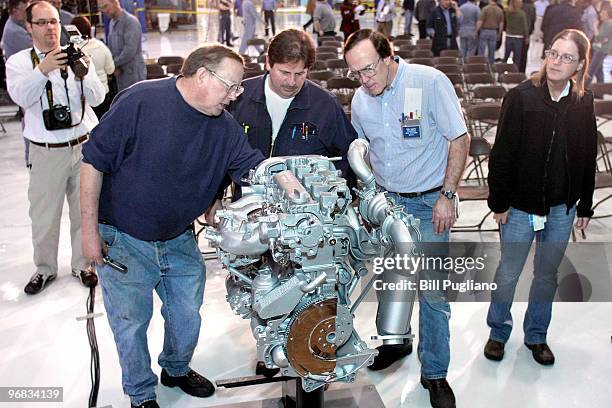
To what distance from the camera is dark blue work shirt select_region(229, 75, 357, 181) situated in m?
3.12

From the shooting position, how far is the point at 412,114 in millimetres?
3133

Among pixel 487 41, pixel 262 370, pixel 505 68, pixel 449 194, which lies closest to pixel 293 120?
pixel 449 194

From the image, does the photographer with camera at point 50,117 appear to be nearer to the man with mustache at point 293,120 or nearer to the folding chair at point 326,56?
the man with mustache at point 293,120

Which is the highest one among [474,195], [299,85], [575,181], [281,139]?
[299,85]

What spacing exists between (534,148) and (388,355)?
1413 mm

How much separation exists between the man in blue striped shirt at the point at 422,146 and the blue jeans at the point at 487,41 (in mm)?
10505

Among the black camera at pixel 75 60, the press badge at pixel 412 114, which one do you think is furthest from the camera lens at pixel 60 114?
the press badge at pixel 412 114

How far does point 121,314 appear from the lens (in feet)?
9.82

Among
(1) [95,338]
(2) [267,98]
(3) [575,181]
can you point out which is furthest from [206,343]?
(3) [575,181]

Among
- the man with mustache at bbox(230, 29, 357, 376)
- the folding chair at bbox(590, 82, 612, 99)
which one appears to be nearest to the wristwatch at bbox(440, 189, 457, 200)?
the man with mustache at bbox(230, 29, 357, 376)

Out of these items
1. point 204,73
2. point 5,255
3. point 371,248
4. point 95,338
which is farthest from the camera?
point 5,255

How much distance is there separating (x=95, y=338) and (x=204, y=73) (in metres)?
2.21

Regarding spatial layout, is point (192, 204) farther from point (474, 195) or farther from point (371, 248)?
point (474, 195)

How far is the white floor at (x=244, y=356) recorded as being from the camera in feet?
11.4
